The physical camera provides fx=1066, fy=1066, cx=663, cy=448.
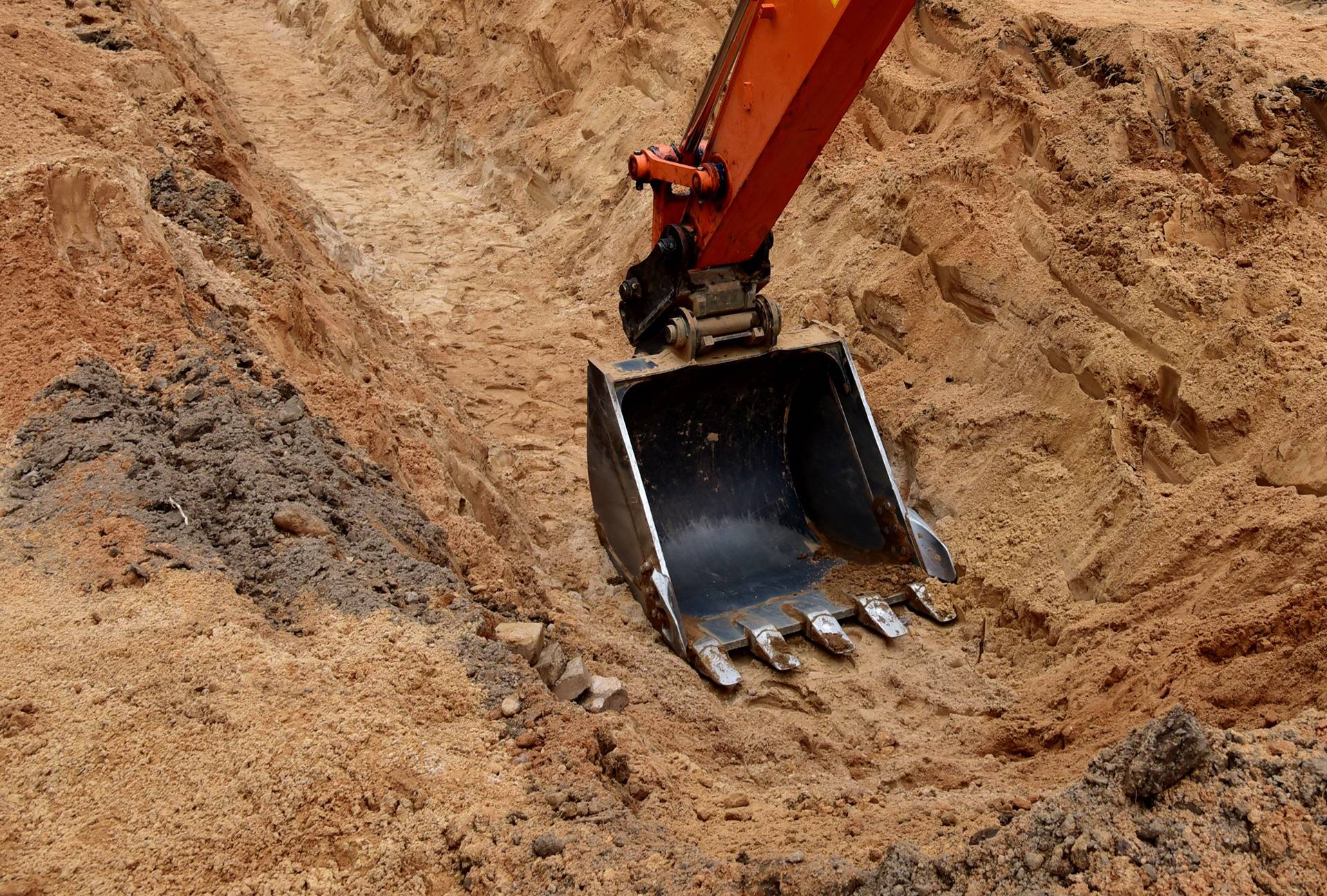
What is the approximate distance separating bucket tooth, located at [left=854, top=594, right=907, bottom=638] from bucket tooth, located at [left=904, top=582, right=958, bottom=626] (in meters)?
0.09

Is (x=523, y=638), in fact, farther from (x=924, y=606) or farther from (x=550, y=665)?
(x=924, y=606)

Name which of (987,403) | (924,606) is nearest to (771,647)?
(924,606)

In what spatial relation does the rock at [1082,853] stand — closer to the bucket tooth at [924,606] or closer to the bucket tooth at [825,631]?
the bucket tooth at [825,631]

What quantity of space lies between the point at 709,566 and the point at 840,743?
112 cm

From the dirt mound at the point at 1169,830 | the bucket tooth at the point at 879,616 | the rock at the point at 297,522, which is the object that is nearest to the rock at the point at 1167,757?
the dirt mound at the point at 1169,830

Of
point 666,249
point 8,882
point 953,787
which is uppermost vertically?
point 666,249

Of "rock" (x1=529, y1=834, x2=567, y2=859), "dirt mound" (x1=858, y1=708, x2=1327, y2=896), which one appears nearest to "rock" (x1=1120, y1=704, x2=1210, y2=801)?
"dirt mound" (x1=858, y1=708, x2=1327, y2=896)

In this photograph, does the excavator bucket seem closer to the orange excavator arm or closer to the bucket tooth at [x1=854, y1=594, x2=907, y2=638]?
the bucket tooth at [x1=854, y1=594, x2=907, y2=638]

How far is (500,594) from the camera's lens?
3502mm

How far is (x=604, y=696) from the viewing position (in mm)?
3215

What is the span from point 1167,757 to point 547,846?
1251mm

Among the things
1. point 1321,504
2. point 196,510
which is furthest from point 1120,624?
point 196,510

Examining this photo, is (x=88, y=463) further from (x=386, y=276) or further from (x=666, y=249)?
(x=386, y=276)

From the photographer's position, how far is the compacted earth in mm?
2209
